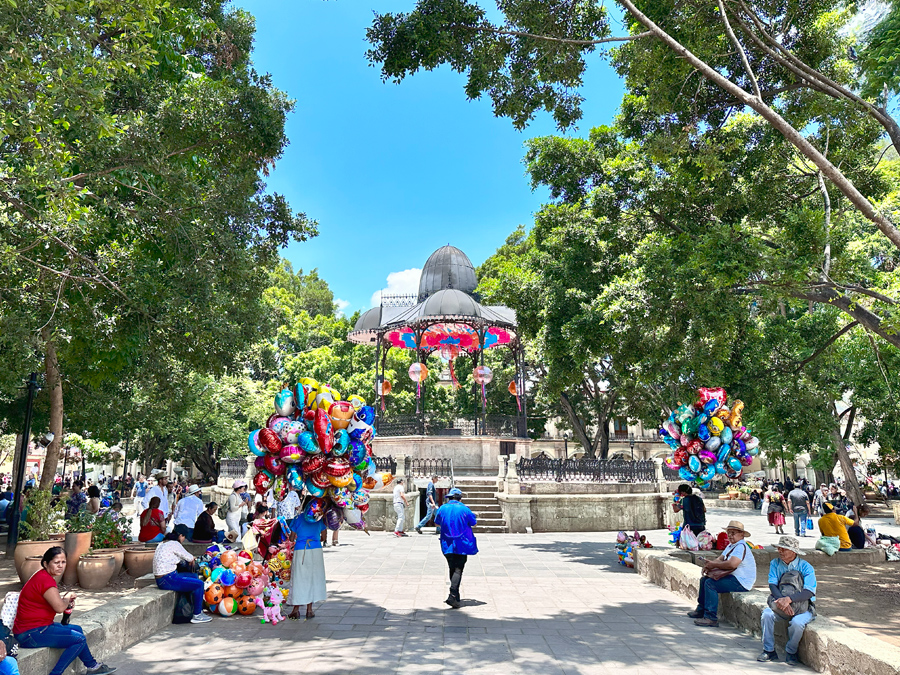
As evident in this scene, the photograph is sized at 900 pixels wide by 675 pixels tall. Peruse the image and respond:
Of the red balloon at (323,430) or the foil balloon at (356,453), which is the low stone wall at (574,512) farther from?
the red balloon at (323,430)

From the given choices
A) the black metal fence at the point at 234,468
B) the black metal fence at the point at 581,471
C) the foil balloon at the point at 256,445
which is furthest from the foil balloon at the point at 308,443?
the black metal fence at the point at 234,468

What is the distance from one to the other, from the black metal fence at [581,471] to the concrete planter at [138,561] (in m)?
11.9

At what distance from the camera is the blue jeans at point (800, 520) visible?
17406mm

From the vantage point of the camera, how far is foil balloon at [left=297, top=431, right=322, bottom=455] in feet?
23.1

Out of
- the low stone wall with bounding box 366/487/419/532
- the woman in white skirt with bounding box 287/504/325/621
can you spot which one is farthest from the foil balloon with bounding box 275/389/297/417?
the low stone wall with bounding box 366/487/419/532

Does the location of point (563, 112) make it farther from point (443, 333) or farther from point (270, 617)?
point (443, 333)

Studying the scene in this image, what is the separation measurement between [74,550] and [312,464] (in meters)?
4.97

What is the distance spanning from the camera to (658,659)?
5781mm

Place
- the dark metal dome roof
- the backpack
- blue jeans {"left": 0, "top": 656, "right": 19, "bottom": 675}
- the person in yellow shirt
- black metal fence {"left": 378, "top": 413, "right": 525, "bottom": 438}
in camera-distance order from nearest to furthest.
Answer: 1. blue jeans {"left": 0, "top": 656, "right": 19, "bottom": 675}
2. the backpack
3. the person in yellow shirt
4. black metal fence {"left": 378, "top": 413, "right": 525, "bottom": 438}
5. the dark metal dome roof

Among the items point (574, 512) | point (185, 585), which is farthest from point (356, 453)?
point (574, 512)

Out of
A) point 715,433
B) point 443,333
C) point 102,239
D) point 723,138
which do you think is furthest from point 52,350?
point 443,333

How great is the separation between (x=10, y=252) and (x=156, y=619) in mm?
4503

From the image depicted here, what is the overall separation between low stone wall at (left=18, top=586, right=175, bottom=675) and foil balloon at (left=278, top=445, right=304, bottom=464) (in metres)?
2.04

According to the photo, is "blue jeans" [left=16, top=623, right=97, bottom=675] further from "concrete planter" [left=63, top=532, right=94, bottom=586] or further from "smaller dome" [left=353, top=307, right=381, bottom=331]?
"smaller dome" [left=353, top=307, right=381, bottom=331]
